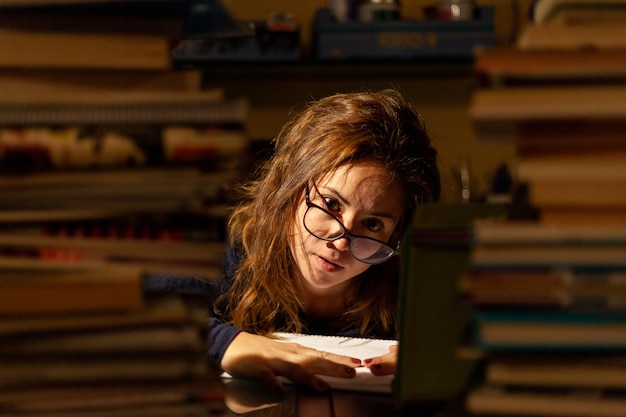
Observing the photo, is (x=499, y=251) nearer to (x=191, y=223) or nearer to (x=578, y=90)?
(x=578, y=90)

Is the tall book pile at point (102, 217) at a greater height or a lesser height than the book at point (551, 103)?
lesser

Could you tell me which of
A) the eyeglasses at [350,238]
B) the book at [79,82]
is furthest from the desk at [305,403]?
the eyeglasses at [350,238]

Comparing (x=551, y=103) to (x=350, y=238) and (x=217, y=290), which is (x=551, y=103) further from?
(x=217, y=290)

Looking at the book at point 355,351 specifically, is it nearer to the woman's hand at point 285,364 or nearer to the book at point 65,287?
the woman's hand at point 285,364

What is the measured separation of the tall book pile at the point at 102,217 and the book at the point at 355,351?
1.13 feet

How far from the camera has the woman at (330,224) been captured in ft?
4.50

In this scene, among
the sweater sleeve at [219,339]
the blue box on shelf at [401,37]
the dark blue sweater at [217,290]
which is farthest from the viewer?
the blue box on shelf at [401,37]

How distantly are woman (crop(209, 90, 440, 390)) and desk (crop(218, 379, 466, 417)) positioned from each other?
0.90ft

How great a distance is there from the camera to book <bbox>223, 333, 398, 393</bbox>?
35.6 inches

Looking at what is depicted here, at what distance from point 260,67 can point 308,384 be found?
1.74 metres

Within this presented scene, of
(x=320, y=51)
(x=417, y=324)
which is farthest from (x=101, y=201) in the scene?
(x=320, y=51)

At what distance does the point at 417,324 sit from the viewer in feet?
2.24

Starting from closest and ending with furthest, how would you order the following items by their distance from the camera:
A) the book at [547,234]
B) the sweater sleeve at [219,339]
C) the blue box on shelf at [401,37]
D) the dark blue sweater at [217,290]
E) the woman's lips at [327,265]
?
the book at [547,234]
the dark blue sweater at [217,290]
the sweater sleeve at [219,339]
the woman's lips at [327,265]
the blue box on shelf at [401,37]

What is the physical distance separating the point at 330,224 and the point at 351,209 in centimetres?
5
